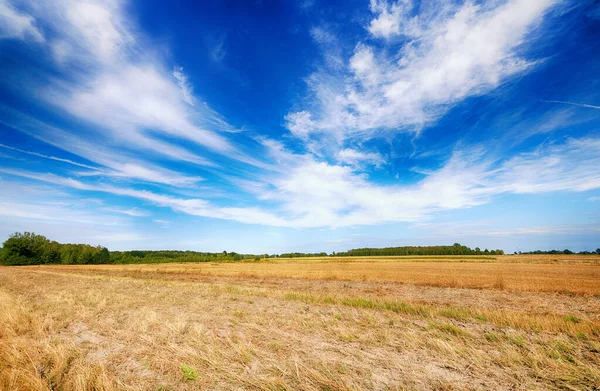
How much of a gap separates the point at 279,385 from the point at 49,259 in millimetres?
120274

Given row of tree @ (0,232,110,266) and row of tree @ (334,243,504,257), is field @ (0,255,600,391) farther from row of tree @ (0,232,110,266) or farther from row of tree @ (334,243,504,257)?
row of tree @ (334,243,504,257)

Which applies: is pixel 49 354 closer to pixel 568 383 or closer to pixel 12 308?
pixel 12 308

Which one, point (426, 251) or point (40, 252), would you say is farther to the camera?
point (426, 251)

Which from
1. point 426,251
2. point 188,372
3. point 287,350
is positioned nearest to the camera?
point 188,372

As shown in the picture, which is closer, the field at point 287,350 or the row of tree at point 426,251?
the field at point 287,350

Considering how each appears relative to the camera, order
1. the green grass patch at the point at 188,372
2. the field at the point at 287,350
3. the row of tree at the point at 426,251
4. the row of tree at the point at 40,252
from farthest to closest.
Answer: the row of tree at the point at 426,251 < the row of tree at the point at 40,252 < the green grass patch at the point at 188,372 < the field at the point at 287,350

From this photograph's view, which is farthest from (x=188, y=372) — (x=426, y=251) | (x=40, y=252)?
(x=426, y=251)

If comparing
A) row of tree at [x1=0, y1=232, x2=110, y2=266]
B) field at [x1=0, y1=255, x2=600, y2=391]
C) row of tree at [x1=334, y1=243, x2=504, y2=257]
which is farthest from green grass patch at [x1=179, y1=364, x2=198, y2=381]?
row of tree at [x1=334, y1=243, x2=504, y2=257]

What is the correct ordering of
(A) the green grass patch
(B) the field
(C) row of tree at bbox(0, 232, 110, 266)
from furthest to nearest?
1. (C) row of tree at bbox(0, 232, 110, 266)
2. (A) the green grass patch
3. (B) the field

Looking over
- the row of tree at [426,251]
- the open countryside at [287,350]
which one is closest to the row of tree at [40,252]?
the open countryside at [287,350]

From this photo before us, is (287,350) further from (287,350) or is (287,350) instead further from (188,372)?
(188,372)

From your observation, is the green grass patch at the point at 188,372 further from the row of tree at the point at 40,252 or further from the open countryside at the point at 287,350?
the row of tree at the point at 40,252

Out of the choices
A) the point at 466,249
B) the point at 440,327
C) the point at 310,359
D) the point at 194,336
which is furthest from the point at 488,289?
the point at 466,249

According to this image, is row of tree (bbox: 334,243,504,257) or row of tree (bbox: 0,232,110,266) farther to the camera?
row of tree (bbox: 334,243,504,257)
